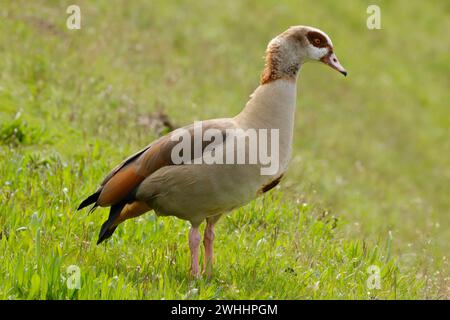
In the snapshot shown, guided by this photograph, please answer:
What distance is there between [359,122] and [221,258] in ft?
39.0

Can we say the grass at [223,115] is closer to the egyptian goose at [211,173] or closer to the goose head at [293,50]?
the egyptian goose at [211,173]

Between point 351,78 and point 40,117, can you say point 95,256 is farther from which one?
point 351,78

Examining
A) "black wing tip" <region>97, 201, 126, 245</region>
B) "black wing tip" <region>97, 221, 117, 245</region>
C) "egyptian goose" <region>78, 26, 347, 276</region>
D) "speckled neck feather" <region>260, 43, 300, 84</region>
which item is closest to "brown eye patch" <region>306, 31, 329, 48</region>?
"egyptian goose" <region>78, 26, 347, 276</region>

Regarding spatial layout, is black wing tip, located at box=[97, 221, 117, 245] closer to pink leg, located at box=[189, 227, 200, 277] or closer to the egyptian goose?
the egyptian goose

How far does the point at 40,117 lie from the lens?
30.5 feet

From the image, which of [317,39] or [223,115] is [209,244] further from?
[223,115]

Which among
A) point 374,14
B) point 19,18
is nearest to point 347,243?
point 19,18

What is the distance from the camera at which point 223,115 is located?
13.0 m

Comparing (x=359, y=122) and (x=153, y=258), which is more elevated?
(x=359, y=122)

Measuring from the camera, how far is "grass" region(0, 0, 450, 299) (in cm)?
571

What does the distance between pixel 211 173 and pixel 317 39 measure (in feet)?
4.70

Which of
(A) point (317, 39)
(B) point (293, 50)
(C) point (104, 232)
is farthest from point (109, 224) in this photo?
(A) point (317, 39)
